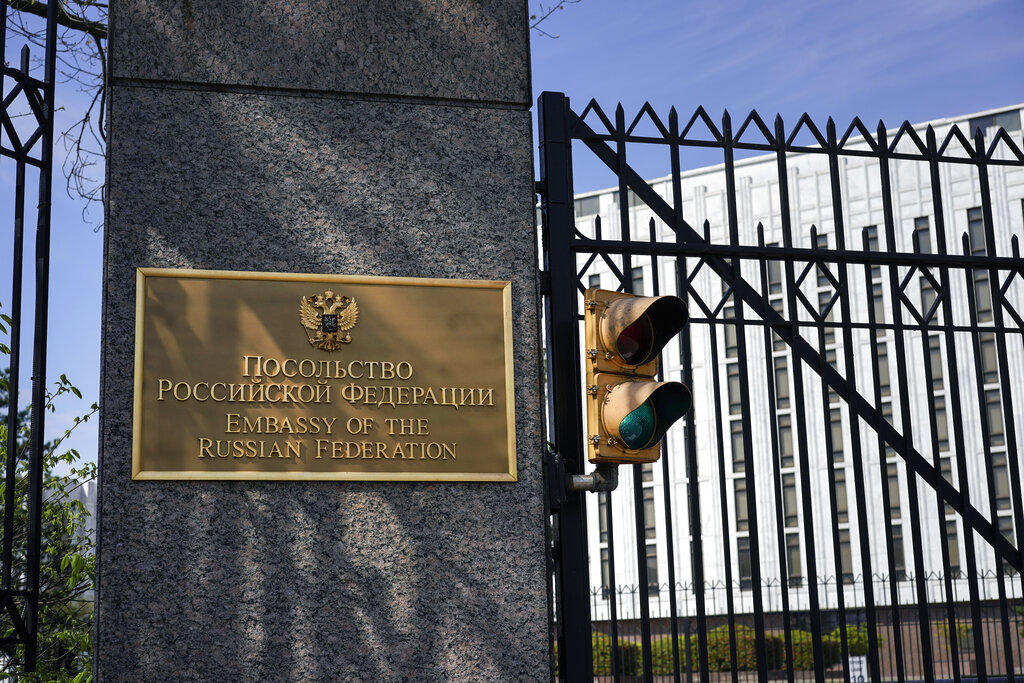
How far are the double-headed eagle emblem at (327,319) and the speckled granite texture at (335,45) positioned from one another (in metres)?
0.96

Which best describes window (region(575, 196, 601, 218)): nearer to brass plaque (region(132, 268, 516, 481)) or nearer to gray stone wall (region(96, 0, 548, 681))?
gray stone wall (region(96, 0, 548, 681))

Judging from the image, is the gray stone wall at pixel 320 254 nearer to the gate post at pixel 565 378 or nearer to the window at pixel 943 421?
the gate post at pixel 565 378

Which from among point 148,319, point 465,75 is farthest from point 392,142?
point 148,319

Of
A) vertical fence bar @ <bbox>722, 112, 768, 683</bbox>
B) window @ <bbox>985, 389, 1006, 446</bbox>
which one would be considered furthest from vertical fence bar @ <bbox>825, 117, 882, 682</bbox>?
window @ <bbox>985, 389, 1006, 446</bbox>

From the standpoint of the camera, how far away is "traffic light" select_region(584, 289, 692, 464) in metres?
4.44

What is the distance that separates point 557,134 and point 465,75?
589 mm

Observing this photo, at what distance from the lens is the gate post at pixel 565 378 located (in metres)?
4.77

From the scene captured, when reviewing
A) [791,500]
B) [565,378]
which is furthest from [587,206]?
[565,378]

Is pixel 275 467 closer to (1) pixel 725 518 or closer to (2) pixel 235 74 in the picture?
(2) pixel 235 74

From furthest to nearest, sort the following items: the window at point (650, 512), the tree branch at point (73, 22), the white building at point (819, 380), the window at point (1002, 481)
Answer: the window at point (650, 512) < the white building at point (819, 380) < the window at point (1002, 481) < the tree branch at point (73, 22)

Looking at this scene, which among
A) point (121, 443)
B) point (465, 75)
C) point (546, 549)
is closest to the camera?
point (121, 443)

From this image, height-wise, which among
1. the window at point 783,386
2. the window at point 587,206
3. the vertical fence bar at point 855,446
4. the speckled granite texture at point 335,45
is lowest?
the vertical fence bar at point 855,446

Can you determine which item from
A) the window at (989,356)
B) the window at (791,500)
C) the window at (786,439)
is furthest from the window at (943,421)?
the window at (791,500)

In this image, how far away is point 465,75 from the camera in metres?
4.88
